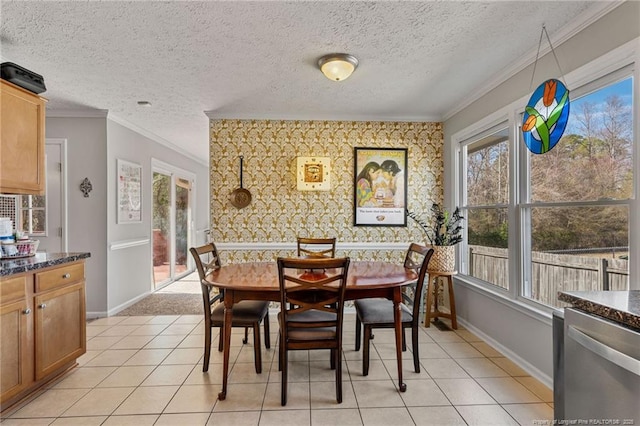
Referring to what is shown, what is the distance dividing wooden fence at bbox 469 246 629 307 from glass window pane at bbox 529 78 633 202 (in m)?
0.42

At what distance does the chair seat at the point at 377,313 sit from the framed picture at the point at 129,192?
11.1 feet

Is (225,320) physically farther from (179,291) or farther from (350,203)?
(179,291)

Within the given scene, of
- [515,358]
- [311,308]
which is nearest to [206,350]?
[311,308]

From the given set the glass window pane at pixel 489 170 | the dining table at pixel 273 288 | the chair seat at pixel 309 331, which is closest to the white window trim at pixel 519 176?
the glass window pane at pixel 489 170

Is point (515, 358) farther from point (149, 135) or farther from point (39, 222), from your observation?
point (149, 135)

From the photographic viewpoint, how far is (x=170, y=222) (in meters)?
5.82

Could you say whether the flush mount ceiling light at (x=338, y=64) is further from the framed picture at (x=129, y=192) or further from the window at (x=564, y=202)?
the framed picture at (x=129, y=192)

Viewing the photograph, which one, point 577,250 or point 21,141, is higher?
point 21,141

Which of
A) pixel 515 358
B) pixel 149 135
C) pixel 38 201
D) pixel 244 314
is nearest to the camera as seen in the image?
pixel 244 314

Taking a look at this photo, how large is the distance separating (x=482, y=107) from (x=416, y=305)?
2.14m

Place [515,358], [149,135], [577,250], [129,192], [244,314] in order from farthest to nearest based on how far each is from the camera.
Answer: [149,135] → [129,192] → [515,358] → [244,314] → [577,250]

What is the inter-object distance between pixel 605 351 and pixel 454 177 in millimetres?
2985

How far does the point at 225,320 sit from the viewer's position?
7.10ft

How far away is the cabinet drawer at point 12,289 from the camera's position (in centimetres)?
191
